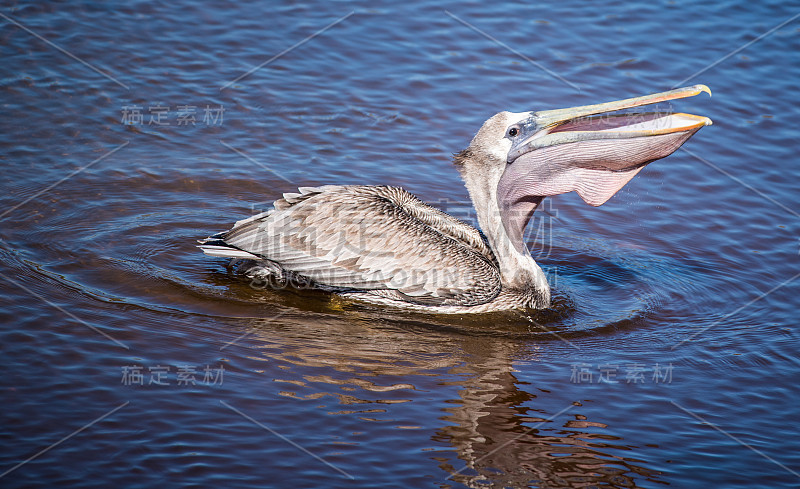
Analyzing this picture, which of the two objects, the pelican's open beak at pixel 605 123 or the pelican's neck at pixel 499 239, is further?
the pelican's neck at pixel 499 239

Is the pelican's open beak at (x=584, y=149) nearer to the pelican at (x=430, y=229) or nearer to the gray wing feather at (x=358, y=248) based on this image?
the pelican at (x=430, y=229)

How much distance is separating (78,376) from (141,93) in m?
4.57

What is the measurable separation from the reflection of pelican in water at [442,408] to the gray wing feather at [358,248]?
358 mm

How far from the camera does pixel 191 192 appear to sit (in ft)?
24.5

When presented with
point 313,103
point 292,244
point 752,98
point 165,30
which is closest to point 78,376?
point 292,244

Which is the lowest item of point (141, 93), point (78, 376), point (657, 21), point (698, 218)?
point (78, 376)

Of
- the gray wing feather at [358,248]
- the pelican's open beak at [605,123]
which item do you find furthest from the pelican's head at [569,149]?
the gray wing feather at [358,248]

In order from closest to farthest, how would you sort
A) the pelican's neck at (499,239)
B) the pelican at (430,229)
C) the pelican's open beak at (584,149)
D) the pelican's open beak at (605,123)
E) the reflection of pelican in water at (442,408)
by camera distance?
the reflection of pelican in water at (442,408), the pelican's open beak at (605,123), the pelican's open beak at (584,149), the pelican at (430,229), the pelican's neck at (499,239)

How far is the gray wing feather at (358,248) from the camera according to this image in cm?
613

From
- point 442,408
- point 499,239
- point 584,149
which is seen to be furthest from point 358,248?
point 584,149

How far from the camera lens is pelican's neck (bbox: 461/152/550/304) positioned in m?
6.33

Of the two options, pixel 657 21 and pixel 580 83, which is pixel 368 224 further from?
pixel 657 21

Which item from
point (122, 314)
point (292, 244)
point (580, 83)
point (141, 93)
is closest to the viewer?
point (122, 314)

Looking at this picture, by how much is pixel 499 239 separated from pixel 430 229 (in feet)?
1.84
